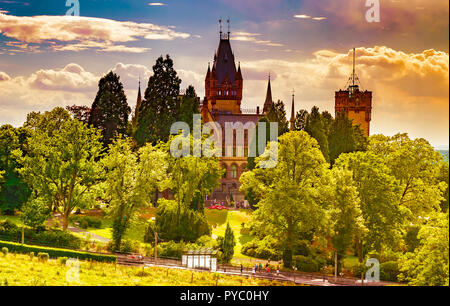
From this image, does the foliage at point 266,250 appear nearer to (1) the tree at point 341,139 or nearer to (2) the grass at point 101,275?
(2) the grass at point 101,275

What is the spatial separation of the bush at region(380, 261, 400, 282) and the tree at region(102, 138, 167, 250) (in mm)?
22265

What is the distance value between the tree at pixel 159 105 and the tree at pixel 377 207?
27162mm

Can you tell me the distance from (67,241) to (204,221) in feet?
44.2

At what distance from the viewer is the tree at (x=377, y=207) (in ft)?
168

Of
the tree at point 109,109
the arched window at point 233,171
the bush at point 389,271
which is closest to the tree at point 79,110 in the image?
the tree at point 109,109

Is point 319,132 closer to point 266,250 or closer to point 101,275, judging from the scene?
point 266,250

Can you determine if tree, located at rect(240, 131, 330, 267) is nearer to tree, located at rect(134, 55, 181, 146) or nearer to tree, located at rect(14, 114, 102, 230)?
tree, located at rect(14, 114, 102, 230)

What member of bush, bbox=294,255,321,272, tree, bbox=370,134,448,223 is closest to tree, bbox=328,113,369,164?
tree, bbox=370,134,448,223

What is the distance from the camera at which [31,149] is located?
5966cm

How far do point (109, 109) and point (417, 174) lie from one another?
3868 centimetres

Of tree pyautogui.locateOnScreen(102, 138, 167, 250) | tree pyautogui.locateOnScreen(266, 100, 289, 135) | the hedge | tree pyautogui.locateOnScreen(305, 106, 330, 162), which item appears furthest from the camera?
tree pyautogui.locateOnScreen(266, 100, 289, 135)

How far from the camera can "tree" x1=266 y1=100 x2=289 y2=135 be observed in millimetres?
81519
